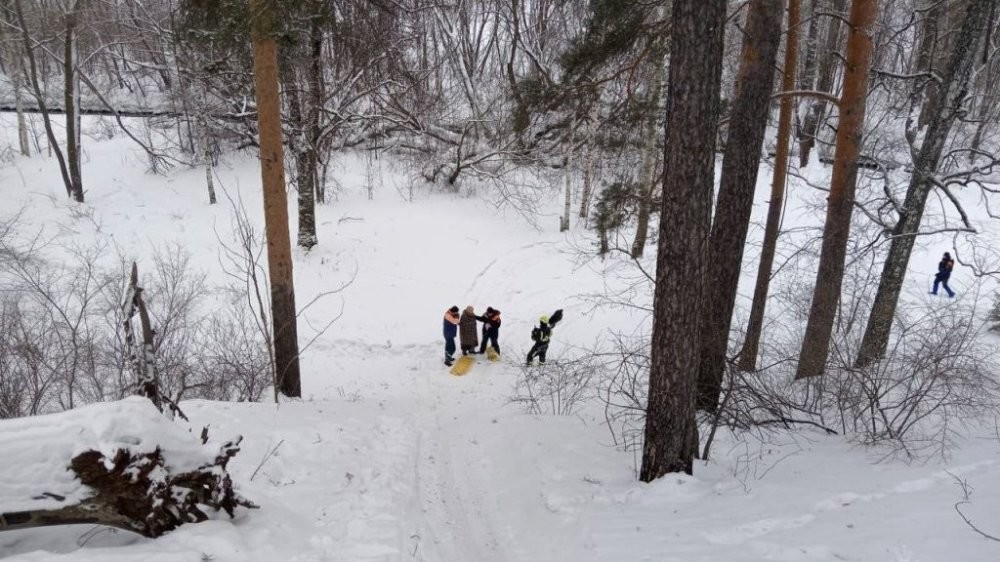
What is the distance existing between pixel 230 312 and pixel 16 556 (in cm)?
1034

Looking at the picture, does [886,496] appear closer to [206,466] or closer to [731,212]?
[731,212]

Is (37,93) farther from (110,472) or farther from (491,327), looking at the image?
(110,472)

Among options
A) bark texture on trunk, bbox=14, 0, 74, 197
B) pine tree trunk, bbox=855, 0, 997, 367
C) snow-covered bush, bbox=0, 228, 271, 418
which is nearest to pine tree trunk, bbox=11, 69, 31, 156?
bark texture on trunk, bbox=14, 0, 74, 197

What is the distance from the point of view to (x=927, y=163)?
7.30 metres

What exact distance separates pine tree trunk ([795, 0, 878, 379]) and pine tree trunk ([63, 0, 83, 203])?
20.2 metres

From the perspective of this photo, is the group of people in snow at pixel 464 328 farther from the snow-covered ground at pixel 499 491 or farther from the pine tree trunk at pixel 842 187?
the pine tree trunk at pixel 842 187

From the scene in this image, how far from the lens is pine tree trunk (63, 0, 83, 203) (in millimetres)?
15617

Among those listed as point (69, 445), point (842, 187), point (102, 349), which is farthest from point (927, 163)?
point (102, 349)

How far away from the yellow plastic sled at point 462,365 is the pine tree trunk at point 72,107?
15490 millimetres

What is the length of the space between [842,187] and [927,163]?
1534 millimetres

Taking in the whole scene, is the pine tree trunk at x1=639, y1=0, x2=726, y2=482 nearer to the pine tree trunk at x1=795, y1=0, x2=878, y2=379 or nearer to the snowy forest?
the snowy forest

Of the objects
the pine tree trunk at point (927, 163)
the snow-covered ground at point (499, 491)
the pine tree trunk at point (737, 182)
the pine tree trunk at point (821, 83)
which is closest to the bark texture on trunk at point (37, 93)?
the snow-covered ground at point (499, 491)

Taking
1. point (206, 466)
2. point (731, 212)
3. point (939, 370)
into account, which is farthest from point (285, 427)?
point (939, 370)

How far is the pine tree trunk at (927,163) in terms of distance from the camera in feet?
21.8
